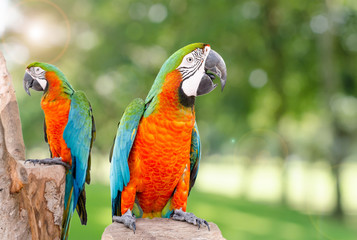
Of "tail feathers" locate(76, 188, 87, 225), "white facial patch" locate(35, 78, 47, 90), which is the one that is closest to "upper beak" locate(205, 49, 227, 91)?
"white facial patch" locate(35, 78, 47, 90)

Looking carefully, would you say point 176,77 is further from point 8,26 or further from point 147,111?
point 8,26

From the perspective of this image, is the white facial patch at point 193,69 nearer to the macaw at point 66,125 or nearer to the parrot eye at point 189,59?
the parrot eye at point 189,59

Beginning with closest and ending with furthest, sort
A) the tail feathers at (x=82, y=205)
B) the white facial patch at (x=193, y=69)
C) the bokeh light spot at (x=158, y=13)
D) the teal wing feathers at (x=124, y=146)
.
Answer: the white facial patch at (x=193, y=69)
the teal wing feathers at (x=124, y=146)
the tail feathers at (x=82, y=205)
the bokeh light spot at (x=158, y=13)

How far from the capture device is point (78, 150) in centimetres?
231

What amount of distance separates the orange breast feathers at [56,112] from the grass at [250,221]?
3680 millimetres

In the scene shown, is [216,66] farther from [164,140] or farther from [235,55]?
[235,55]

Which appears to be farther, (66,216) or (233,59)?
(233,59)

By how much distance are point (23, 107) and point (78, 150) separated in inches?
259

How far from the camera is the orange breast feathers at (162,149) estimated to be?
1.93 meters

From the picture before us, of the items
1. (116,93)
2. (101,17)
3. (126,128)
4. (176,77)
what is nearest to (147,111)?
A: (126,128)

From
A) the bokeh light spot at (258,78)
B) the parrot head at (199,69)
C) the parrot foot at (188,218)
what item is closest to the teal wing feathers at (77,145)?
the parrot foot at (188,218)

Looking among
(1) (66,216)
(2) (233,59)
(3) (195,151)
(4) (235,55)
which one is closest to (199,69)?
(3) (195,151)

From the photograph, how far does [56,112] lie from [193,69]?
1.03 meters

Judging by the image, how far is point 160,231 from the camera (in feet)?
6.56
